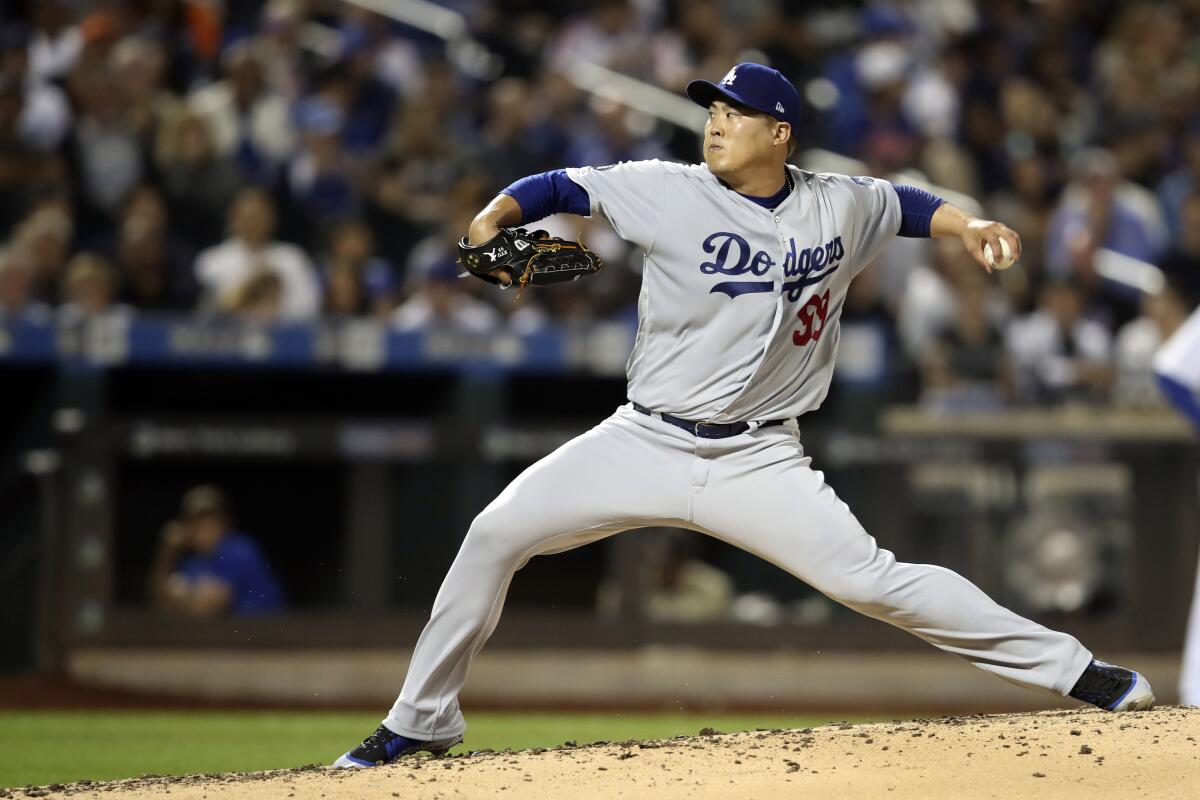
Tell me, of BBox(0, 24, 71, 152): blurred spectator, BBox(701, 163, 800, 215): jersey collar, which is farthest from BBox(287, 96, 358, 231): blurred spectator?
BBox(701, 163, 800, 215): jersey collar

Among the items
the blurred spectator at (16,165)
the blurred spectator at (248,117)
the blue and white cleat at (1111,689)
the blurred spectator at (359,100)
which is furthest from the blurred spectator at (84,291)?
the blue and white cleat at (1111,689)

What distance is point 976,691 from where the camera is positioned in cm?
891

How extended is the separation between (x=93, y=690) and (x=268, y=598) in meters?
0.91

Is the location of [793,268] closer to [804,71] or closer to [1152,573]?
[1152,573]

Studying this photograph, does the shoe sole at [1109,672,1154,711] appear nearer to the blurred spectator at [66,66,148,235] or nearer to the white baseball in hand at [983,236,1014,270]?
the white baseball in hand at [983,236,1014,270]

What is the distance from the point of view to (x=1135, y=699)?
14.5 feet

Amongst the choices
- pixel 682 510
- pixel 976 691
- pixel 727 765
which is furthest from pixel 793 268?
pixel 976 691

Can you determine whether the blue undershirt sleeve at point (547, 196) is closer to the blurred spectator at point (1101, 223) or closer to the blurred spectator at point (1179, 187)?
the blurred spectator at point (1101, 223)

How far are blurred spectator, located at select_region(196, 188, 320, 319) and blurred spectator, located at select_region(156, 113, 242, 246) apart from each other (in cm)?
19

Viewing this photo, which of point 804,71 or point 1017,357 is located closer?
point 1017,357

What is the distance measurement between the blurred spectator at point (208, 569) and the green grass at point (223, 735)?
54 cm

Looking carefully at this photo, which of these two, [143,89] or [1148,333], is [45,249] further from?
[1148,333]

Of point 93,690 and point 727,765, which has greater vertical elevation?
point 727,765

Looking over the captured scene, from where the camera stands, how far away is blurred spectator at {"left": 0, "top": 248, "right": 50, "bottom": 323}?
804cm
